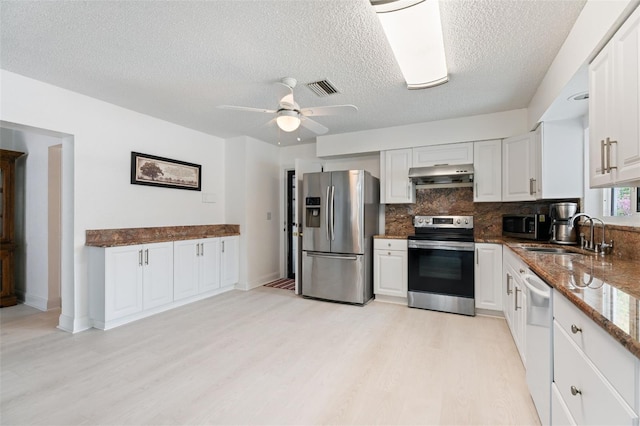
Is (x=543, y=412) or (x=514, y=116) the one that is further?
(x=514, y=116)

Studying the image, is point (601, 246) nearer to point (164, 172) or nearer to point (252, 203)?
point (252, 203)

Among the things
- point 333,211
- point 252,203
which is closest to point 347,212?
point 333,211

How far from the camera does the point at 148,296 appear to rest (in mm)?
3396

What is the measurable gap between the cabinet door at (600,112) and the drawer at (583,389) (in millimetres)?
934

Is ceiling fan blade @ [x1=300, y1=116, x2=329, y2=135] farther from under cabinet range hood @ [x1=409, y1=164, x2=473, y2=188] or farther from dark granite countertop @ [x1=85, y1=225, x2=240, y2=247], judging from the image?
dark granite countertop @ [x1=85, y1=225, x2=240, y2=247]

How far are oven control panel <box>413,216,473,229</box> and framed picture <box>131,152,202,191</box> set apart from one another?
321cm

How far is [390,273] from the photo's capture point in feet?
12.9

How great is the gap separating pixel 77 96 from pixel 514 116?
4.77m

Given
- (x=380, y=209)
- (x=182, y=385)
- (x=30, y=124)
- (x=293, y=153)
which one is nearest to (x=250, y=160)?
(x=293, y=153)

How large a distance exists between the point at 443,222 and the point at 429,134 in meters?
1.17

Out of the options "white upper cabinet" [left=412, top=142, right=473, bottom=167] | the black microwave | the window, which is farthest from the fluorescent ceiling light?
the black microwave

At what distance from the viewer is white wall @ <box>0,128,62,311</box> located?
12.6ft

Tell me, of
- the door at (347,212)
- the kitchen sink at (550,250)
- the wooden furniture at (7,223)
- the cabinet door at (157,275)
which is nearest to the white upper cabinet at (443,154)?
the door at (347,212)

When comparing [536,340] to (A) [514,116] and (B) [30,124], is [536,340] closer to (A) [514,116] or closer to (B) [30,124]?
(A) [514,116]
